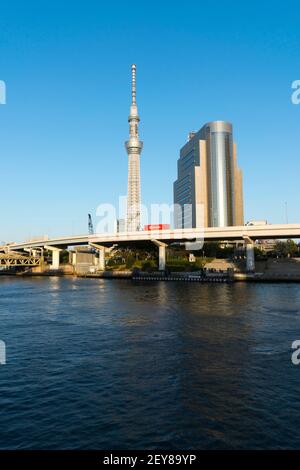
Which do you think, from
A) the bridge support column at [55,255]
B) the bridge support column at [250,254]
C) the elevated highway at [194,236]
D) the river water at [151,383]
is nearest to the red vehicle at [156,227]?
the elevated highway at [194,236]

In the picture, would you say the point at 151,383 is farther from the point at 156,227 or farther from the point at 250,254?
the point at 156,227

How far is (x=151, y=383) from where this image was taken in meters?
23.2

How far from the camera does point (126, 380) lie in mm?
23797

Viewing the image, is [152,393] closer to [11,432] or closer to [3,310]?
[11,432]

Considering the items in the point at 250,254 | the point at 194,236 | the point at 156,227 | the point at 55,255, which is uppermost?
the point at 156,227

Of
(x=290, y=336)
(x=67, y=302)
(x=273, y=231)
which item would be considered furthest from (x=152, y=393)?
(x=273, y=231)

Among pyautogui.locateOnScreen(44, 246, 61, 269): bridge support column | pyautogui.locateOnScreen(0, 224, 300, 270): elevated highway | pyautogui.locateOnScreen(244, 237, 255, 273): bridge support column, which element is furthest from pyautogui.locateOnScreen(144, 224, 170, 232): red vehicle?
pyautogui.locateOnScreen(44, 246, 61, 269): bridge support column

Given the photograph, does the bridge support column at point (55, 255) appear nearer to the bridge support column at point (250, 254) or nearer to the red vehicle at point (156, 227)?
the red vehicle at point (156, 227)

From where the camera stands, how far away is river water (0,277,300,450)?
16.7 metres

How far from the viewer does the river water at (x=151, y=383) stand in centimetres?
1670

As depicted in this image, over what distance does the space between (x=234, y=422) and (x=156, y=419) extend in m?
3.76

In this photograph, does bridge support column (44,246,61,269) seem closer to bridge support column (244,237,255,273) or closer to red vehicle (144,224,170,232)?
red vehicle (144,224,170,232)

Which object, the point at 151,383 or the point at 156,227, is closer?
the point at 151,383

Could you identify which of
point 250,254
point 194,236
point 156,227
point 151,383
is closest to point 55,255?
point 156,227
